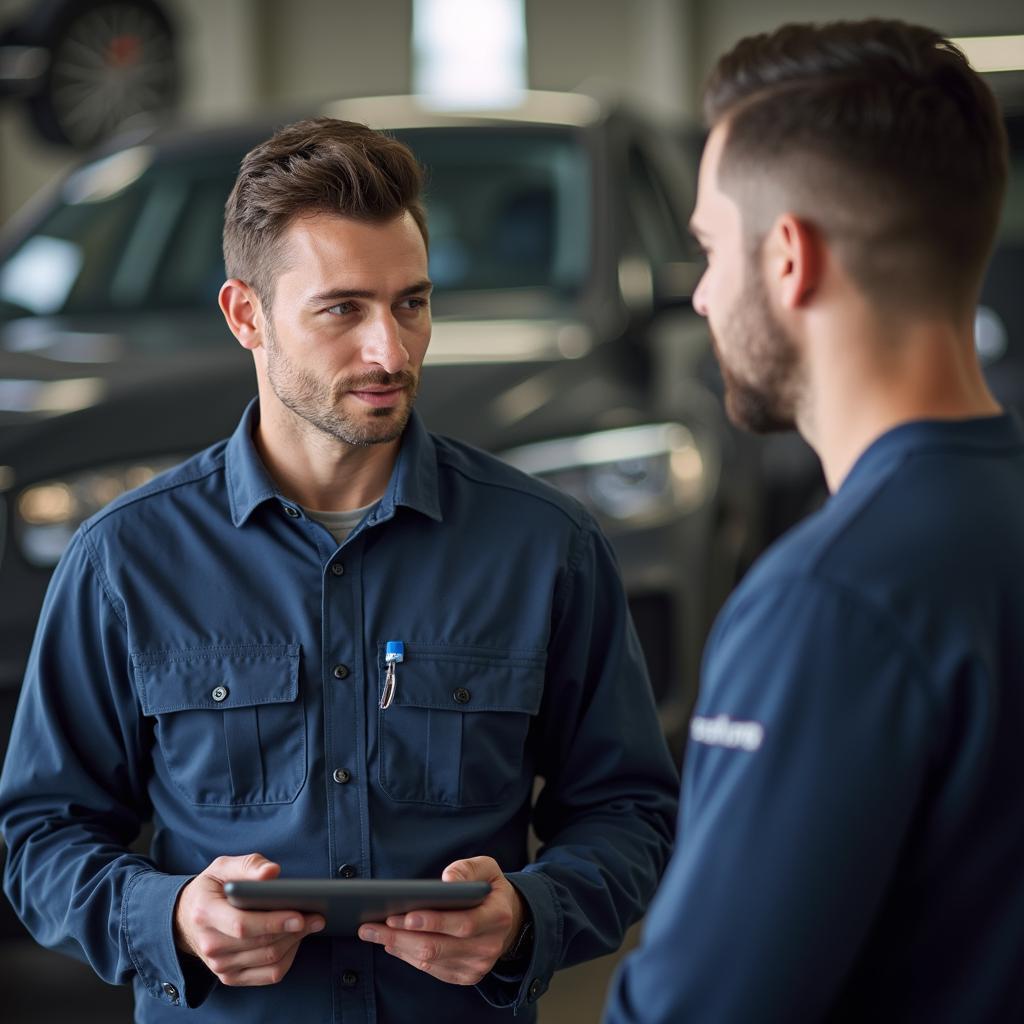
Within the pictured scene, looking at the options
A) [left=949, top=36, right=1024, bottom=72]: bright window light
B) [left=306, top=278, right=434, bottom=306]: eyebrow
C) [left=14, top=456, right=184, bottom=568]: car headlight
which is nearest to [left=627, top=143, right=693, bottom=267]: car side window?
[left=14, top=456, right=184, bottom=568]: car headlight

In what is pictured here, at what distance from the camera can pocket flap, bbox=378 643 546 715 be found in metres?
1.79

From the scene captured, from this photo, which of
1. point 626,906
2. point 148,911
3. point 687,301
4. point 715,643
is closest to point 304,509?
point 148,911

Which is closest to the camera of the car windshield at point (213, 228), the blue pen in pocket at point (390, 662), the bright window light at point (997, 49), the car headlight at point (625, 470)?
the blue pen in pocket at point (390, 662)

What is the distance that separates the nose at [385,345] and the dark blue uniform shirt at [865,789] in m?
0.77

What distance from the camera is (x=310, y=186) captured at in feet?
5.94

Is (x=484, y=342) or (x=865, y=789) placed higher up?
(x=865, y=789)

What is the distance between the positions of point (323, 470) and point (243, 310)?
238 mm

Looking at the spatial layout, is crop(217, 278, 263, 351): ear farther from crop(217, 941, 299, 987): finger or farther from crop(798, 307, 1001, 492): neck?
crop(798, 307, 1001, 492): neck

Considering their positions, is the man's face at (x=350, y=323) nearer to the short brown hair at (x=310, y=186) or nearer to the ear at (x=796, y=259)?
the short brown hair at (x=310, y=186)

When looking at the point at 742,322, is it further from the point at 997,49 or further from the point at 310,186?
the point at 997,49

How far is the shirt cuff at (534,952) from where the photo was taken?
1.68 meters

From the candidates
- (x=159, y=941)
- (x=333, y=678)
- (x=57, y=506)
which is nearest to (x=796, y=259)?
(x=333, y=678)

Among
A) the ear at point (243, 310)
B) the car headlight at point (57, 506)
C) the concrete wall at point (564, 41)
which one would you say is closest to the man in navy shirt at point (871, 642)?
the ear at point (243, 310)

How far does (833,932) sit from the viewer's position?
1.07 metres
